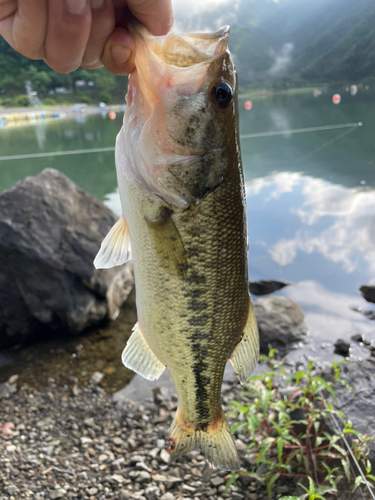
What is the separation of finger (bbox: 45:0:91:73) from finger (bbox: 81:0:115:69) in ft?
0.19

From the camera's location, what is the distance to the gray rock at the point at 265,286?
6595 mm

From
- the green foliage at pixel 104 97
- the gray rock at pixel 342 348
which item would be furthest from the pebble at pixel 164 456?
the green foliage at pixel 104 97

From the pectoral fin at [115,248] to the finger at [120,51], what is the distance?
1.94 feet

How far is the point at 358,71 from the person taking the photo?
26.6m

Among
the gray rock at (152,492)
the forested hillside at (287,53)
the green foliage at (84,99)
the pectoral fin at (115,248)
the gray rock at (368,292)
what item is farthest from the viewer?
the green foliage at (84,99)

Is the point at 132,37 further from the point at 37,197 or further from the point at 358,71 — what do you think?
the point at 358,71

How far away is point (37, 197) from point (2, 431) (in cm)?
323

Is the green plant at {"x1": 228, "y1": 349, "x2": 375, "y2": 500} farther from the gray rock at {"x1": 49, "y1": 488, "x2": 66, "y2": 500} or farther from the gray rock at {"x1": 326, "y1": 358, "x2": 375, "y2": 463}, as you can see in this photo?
the gray rock at {"x1": 49, "y1": 488, "x2": 66, "y2": 500}

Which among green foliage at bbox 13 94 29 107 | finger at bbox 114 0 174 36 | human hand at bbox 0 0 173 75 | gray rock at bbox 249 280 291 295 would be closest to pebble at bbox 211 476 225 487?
human hand at bbox 0 0 173 75

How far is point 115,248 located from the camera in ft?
5.07

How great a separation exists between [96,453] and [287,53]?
5419 cm

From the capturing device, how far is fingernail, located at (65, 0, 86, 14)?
1.18 meters

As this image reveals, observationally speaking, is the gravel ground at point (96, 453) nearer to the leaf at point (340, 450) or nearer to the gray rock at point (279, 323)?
the leaf at point (340, 450)

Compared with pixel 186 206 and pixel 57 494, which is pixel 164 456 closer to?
pixel 57 494
